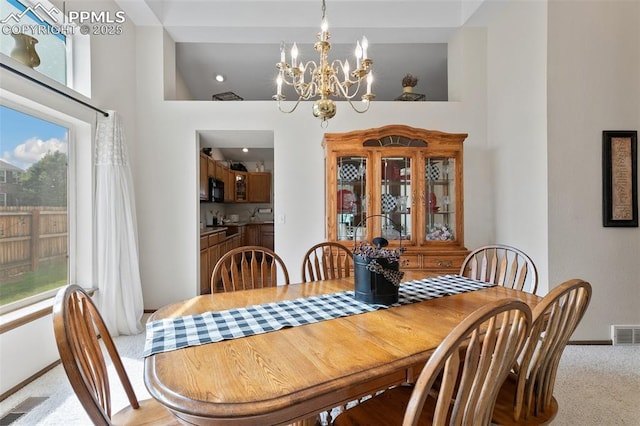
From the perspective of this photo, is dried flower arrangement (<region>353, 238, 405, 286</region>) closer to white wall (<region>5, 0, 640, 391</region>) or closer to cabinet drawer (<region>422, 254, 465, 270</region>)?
cabinet drawer (<region>422, 254, 465, 270</region>)

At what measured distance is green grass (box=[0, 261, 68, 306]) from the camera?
6.84 feet

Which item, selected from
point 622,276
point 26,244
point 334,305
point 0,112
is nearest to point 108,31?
point 0,112

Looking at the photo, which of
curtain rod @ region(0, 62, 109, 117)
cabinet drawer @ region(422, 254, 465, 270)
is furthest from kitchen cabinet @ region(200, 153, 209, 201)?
cabinet drawer @ region(422, 254, 465, 270)

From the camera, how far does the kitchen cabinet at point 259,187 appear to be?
23.7ft

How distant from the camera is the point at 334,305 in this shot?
4.88 ft

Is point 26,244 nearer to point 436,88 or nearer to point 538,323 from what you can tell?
point 538,323

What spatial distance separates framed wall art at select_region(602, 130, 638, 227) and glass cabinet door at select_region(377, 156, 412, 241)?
1.61m

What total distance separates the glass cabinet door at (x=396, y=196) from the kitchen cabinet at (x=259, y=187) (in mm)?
4639

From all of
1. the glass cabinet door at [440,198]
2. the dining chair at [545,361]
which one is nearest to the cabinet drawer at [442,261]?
the glass cabinet door at [440,198]

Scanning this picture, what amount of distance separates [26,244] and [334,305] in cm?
233

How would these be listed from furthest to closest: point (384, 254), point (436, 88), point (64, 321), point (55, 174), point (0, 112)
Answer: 1. point (436, 88)
2. point (55, 174)
3. point (0, 112)
4. point (384, 254)
5. point (64, 321)

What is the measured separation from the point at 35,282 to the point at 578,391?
3.96 metres

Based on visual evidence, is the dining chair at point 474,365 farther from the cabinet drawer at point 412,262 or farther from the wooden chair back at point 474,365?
the cabinet drawer at point 412,262

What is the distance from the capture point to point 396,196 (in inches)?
124
